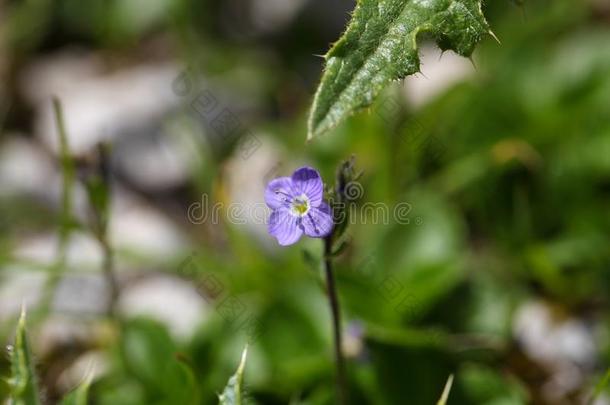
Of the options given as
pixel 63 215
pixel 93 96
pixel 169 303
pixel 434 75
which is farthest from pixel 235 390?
pixel 93 96

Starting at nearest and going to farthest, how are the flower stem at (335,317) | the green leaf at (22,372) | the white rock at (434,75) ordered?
the green leaf at (22,372), the flower stem at (335,317), the white rock at (434,75)

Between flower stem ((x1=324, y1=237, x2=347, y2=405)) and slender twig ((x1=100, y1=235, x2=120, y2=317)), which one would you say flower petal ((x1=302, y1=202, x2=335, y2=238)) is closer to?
flower stem ((x1=324, y1=237, x2=347, y2=405))

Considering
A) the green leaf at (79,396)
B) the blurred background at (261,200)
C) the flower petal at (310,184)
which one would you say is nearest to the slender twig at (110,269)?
the blurred background at (261,200)

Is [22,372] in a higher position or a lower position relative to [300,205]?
lower

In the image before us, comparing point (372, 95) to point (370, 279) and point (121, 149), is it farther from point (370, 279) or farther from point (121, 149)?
point (121, 149)

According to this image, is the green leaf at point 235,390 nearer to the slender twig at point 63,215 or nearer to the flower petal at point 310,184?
the flower petal at point 310,184

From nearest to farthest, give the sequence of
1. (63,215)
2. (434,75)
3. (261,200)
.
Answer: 1. (63,215)
2. (261,200)
3. (434,75)

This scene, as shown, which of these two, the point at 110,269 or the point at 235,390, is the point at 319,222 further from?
the point at 110,269
